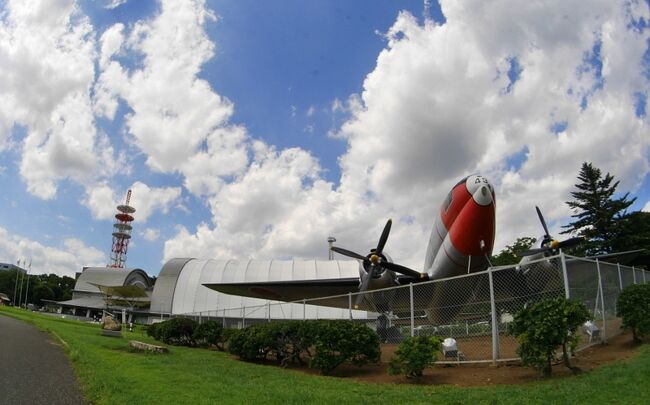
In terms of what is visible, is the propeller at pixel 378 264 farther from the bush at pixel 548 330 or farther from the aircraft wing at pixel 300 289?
the bush at pixel 548 330

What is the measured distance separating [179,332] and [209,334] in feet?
10.1

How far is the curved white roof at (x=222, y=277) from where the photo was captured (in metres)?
53.7

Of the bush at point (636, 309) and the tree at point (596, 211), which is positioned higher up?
the tree at point (596, 211)

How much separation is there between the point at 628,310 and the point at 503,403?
225 inches

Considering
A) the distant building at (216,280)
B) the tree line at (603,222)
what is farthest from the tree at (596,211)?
the distant building at (216,280)

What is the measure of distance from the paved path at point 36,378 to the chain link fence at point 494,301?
781 centimetres

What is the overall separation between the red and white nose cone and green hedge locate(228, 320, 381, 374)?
599 centimetres

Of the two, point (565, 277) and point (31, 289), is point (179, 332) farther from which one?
point (31, 289)

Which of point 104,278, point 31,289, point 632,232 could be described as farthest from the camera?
point 31,289

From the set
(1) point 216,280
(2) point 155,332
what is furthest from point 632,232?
(1) point 216,280

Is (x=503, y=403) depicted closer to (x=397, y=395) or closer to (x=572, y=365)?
(x=397, y=395)

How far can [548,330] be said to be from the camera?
24.3 feet

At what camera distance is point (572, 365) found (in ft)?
27.0

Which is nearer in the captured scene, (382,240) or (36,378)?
(36,378)
